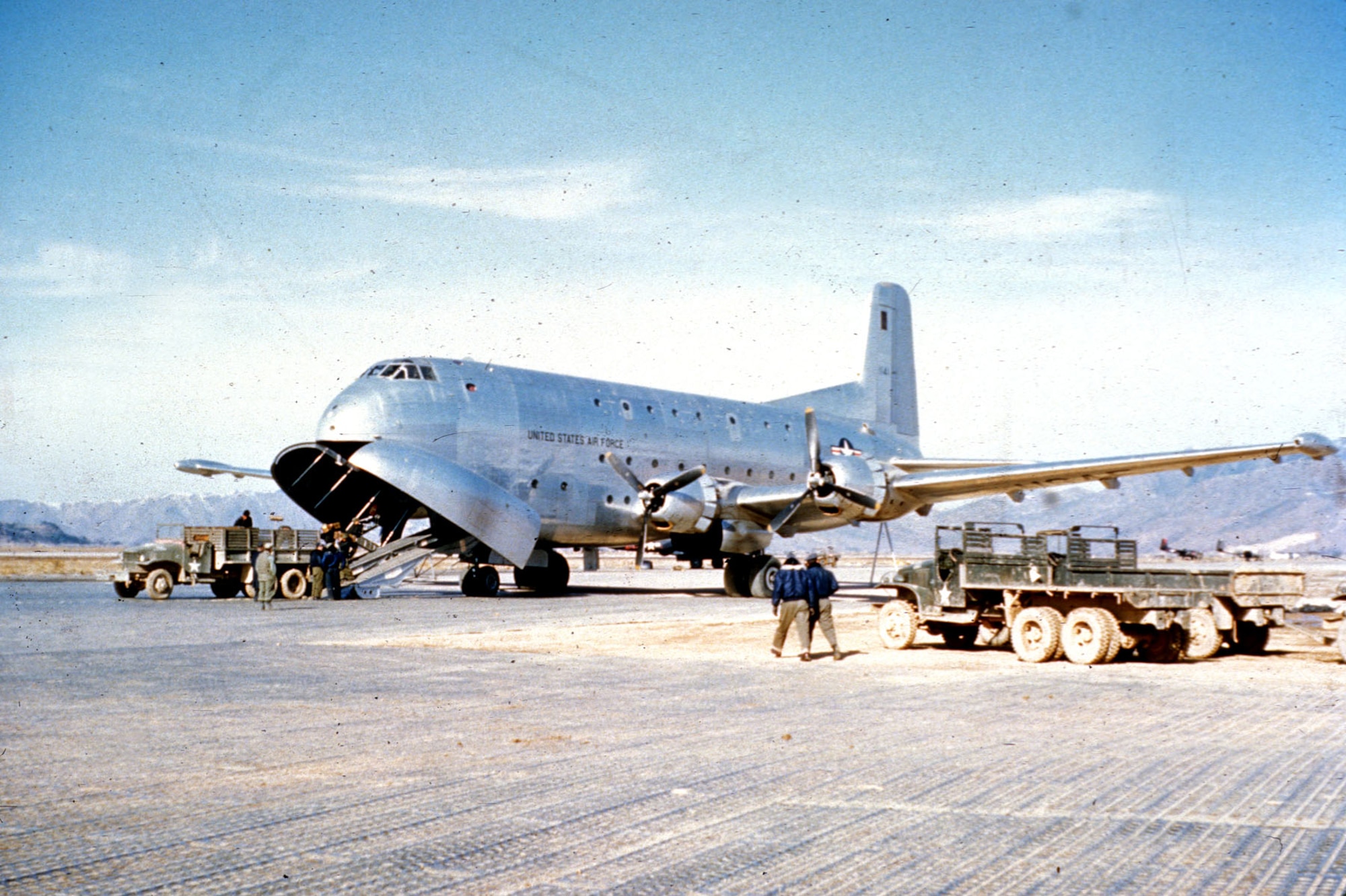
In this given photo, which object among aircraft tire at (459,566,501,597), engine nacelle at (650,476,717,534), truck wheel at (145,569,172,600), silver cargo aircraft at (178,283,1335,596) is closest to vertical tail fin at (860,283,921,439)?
silver cargo aircraft at (178,283,1335,596)

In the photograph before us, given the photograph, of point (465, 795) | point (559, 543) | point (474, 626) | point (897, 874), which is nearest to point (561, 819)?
point (465, 795)

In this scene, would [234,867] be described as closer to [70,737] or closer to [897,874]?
[897,874]

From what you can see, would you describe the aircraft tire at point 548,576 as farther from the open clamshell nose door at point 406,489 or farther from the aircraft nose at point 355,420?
the aircraft nose at point 355,420

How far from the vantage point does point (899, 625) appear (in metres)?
18.0

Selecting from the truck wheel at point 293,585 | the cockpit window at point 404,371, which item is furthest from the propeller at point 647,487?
the truck wheel at point 293,585

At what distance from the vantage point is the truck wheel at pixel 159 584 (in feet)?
95.9

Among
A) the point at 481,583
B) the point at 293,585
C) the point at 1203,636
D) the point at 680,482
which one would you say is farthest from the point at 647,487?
the point at 1203,636

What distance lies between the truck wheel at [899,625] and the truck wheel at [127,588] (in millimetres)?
20270

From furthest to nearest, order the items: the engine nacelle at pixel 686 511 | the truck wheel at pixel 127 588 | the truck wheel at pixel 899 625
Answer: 1. the engine nacelle at pixel 686 511
2. the truck wheel at pixel 127 588
3. the truck wheel at pixel 899 625

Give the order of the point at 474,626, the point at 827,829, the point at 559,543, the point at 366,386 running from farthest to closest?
Result: the point at 559,543 < the point at 366,386 < the point at 474,626 < the point at 827,829

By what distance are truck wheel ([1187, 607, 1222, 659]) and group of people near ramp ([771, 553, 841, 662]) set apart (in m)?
5.07

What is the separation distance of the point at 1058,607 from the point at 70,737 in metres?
12.5

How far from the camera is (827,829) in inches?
260

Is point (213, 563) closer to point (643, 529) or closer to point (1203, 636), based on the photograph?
point (643, 529)
